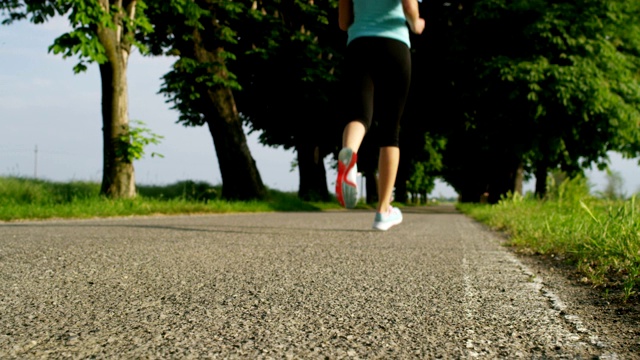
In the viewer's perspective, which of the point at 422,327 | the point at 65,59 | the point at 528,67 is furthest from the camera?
the point at 528,67

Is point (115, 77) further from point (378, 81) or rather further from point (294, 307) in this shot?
point (294, 307)

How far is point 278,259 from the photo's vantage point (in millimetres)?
3754

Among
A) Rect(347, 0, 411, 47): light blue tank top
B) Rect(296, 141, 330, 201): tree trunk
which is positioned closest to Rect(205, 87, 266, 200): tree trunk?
Rect(296, 141, 330, 201): tree trunk

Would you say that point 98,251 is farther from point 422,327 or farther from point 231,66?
point 231,66

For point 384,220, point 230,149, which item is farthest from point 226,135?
point 384,220

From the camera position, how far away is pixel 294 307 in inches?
90.6

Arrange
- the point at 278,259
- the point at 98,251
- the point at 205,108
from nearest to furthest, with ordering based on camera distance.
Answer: the point at 278,259
the point at 98,251
the point at 205,108

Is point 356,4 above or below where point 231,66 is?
below

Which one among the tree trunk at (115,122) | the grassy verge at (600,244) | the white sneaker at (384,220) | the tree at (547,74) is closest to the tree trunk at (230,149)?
the tree trunk at (115,122)

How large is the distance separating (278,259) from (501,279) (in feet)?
4.61

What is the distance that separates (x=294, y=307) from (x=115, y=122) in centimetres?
995

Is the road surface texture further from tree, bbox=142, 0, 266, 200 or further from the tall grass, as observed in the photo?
tree, bbox=142, 0, 266, 200

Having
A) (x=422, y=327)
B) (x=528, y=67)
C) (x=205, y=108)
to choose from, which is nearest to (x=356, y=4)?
(x=422, y=327)

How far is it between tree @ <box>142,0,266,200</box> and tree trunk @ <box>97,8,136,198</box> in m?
2.91
